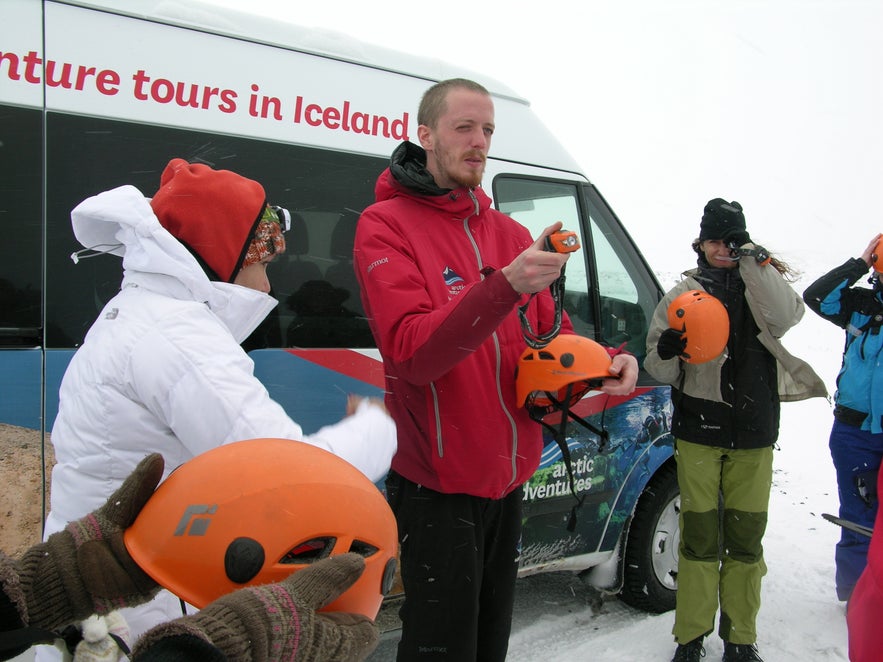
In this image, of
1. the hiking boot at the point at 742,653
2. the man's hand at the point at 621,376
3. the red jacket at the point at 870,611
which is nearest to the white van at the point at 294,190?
the hiking boot at the point at 742,653

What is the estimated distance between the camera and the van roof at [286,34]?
2541mm

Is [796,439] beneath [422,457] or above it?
beneath

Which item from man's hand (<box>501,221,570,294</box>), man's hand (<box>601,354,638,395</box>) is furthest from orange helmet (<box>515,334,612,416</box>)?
man's hand (<box>501,221,570,294</box>)

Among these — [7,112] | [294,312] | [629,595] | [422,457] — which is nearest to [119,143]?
[7,112]

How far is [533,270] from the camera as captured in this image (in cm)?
159

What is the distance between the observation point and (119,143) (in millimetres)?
2463

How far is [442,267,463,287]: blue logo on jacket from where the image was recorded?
2012 mm

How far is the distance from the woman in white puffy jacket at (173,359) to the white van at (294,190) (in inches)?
37.3

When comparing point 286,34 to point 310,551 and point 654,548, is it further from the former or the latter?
point 654,548

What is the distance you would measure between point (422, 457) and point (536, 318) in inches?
24.9

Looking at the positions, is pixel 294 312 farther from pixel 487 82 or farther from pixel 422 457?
pixel 487 82

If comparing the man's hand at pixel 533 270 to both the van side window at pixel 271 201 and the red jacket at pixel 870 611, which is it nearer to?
the red jacket at pixel 870 611

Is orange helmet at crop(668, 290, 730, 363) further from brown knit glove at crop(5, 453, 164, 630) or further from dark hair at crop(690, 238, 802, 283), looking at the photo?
brown knit glove at crop(5, 453, 164, 630)

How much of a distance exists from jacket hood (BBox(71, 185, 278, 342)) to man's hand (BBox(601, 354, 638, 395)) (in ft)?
3.80
